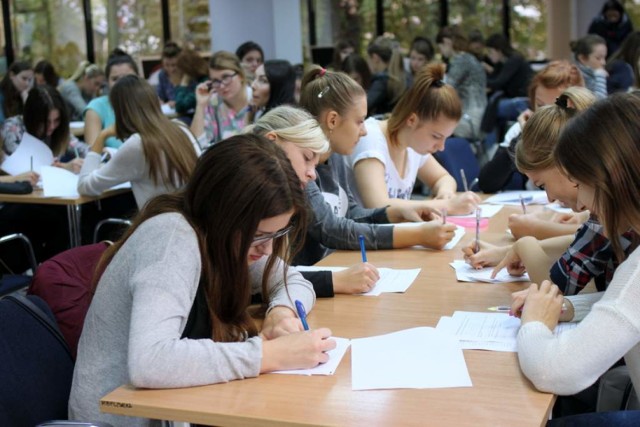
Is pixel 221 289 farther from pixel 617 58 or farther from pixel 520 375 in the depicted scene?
pixel 617 58

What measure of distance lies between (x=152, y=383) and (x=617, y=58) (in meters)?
6.68

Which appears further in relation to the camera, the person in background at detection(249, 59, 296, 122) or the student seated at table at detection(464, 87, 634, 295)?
the person in background at detection(249, 59, 296, 122)

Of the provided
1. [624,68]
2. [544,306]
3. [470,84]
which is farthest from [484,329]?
[470,84]

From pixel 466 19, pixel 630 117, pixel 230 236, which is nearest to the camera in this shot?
pixel 630 117

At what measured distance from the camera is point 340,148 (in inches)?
119

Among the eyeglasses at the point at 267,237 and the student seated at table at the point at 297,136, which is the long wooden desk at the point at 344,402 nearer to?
the eyeglasses at the point at 267,237

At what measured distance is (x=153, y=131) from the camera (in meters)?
3.96

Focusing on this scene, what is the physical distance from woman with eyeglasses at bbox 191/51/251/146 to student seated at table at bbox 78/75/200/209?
1.38m

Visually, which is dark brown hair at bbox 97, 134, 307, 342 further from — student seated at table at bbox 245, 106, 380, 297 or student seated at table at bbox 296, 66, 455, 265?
student seated at table at bbox 296, 66, 455, 265

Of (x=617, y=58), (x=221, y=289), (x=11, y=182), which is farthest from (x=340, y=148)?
(x=617, y=58)

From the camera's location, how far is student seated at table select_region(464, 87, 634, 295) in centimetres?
203

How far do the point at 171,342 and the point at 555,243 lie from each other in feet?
4.25

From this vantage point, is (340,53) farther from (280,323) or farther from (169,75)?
(280,323)

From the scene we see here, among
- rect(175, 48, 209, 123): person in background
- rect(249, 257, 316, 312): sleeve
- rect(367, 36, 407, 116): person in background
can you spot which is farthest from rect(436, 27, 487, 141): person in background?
rect(249, 257, 316, 312): sleeve
